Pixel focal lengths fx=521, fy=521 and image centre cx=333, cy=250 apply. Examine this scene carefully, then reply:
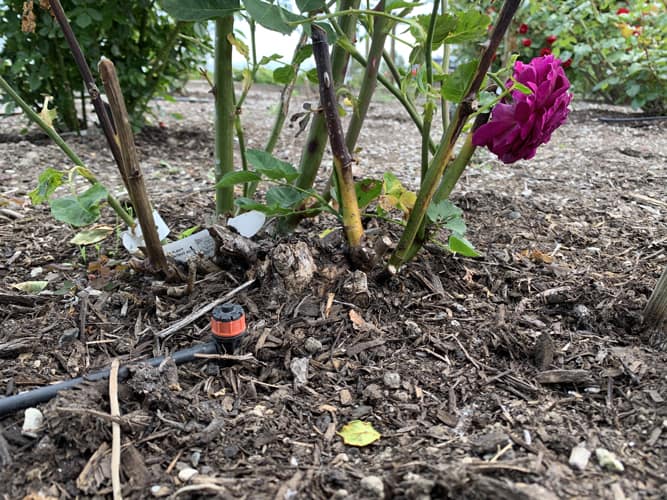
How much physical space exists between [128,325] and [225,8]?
0.69 metres

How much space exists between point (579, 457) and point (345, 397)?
0.39m

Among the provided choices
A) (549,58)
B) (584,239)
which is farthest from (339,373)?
(584,239)

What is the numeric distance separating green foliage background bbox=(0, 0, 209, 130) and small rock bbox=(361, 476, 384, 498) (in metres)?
2.09

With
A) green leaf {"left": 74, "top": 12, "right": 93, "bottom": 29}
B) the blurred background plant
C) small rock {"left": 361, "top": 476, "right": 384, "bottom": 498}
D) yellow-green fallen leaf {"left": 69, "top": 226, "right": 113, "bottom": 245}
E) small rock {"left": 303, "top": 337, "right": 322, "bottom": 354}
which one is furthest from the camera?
the blurred background plant

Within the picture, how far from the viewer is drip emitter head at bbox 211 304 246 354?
98 cm

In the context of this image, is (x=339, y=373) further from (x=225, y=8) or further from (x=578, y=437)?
(x=225, y=8)

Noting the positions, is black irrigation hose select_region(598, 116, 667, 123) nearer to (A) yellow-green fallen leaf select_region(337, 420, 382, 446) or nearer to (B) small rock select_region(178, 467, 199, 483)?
(A) yellow-green fallen leaf select_region(337, 420, 382, 446)

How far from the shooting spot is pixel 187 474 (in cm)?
77

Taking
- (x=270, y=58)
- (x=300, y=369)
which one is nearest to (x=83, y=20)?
(x=270, y=58)

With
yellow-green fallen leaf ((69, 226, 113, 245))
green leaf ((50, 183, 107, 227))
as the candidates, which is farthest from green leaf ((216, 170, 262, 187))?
yellow-green fallen leaf ((69, 226, 113, 245))

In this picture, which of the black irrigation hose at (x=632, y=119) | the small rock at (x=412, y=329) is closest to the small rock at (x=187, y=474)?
the small rock at (x=412, y=329)

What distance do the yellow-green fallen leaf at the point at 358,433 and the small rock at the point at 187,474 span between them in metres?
0.23

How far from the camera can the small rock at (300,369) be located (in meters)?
0.98

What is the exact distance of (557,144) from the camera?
10.6 ft
